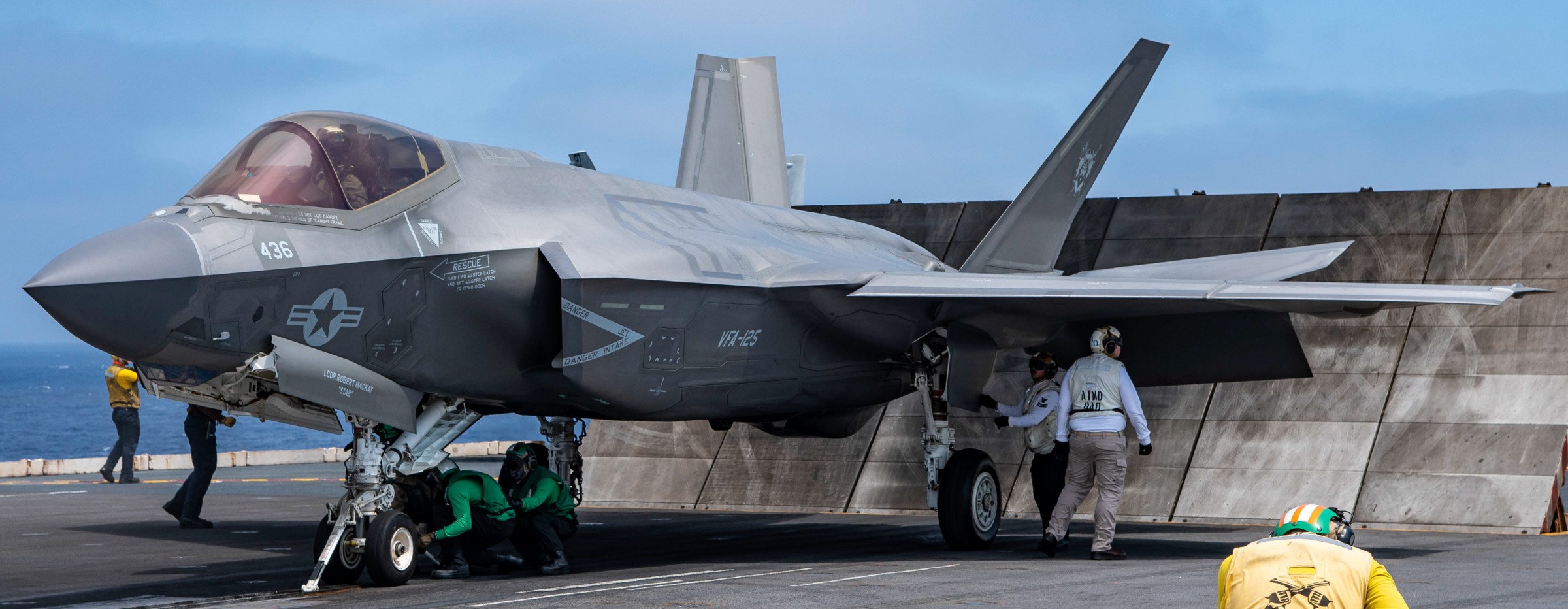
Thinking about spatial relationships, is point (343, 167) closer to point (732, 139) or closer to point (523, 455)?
point (523, 455)

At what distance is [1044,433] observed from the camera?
11.2m

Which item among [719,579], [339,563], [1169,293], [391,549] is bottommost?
[339,563]

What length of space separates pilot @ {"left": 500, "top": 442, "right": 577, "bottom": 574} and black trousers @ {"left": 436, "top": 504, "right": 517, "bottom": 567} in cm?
14

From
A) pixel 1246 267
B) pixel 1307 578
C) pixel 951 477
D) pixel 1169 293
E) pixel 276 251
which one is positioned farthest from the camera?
pixel 1246 267

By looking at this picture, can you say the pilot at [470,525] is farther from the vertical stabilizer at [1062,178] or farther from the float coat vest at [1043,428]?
the vertical stabilizer at [1062,178]

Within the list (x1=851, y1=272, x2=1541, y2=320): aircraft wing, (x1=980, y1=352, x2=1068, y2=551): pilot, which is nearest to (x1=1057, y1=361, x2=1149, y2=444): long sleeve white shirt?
(x1=851, y1=272, x2=1541, y2=320): aircraft wing

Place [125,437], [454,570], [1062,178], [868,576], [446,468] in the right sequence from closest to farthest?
[868,576] < [454,570] < [446,468] < [1062,178] < [125,437]

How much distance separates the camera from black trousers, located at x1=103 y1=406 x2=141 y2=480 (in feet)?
57.2

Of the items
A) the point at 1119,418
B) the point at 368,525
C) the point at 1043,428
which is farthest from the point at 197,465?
the point at 1119,418

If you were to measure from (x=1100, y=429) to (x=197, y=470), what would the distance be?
28.6ft

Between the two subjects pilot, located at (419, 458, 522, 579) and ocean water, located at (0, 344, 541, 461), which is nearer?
pilot, located at (419, 458, 522, 579)

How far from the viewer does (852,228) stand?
13203 millimetres

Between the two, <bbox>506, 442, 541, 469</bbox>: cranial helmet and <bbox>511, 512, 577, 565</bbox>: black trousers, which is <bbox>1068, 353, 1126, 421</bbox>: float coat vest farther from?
<bbox>506, 442, 541, 469</bbox>: cranial helmet

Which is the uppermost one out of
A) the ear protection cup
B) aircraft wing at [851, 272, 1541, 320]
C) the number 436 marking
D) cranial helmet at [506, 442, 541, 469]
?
aircraft wing at [851, 272, 1541, 320]
